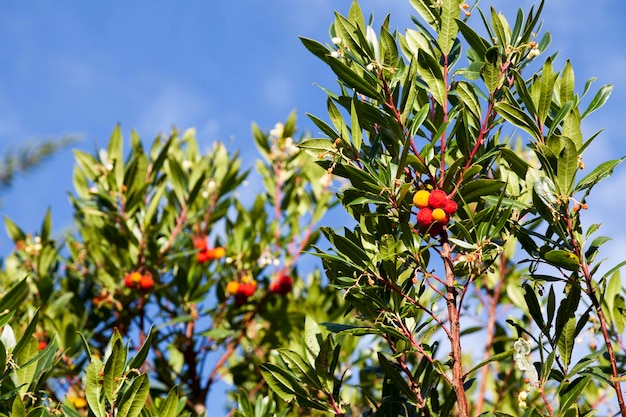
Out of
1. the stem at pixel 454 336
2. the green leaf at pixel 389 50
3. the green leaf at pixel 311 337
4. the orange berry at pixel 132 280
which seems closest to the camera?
the stem at pixel 454 336

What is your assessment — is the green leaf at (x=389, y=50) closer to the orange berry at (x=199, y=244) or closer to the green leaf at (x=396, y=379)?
the green leaf at (x=396, y=379)

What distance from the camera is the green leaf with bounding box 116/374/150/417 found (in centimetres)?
176

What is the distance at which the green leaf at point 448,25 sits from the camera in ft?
6.19

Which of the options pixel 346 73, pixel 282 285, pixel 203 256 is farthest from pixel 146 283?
pixel 346 73

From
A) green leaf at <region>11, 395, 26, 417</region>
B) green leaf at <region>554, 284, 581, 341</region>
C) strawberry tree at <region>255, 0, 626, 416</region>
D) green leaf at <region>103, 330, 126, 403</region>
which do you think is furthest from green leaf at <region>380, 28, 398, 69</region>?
green leaf at <region>11, 395, 26, 417</region>

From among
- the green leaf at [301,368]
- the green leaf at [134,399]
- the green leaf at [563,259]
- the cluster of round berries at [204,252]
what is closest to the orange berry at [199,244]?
the cluster of round berries at [204,252]

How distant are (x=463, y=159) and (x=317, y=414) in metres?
1.56

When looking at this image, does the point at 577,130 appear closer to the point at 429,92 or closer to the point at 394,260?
the point at 429,92

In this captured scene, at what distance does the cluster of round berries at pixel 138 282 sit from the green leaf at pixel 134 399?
1.67 meters

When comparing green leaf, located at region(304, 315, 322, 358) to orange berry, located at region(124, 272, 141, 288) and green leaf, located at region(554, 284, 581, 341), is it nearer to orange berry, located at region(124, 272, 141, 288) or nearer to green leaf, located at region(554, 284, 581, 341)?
green leaf, located at region(554, 284, 581, 341)

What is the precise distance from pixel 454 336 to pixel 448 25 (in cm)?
83

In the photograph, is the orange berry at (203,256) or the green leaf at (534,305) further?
the orange berry at (203,256)

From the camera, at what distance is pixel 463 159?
180 centimetres

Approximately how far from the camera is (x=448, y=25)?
1905 millimetres
